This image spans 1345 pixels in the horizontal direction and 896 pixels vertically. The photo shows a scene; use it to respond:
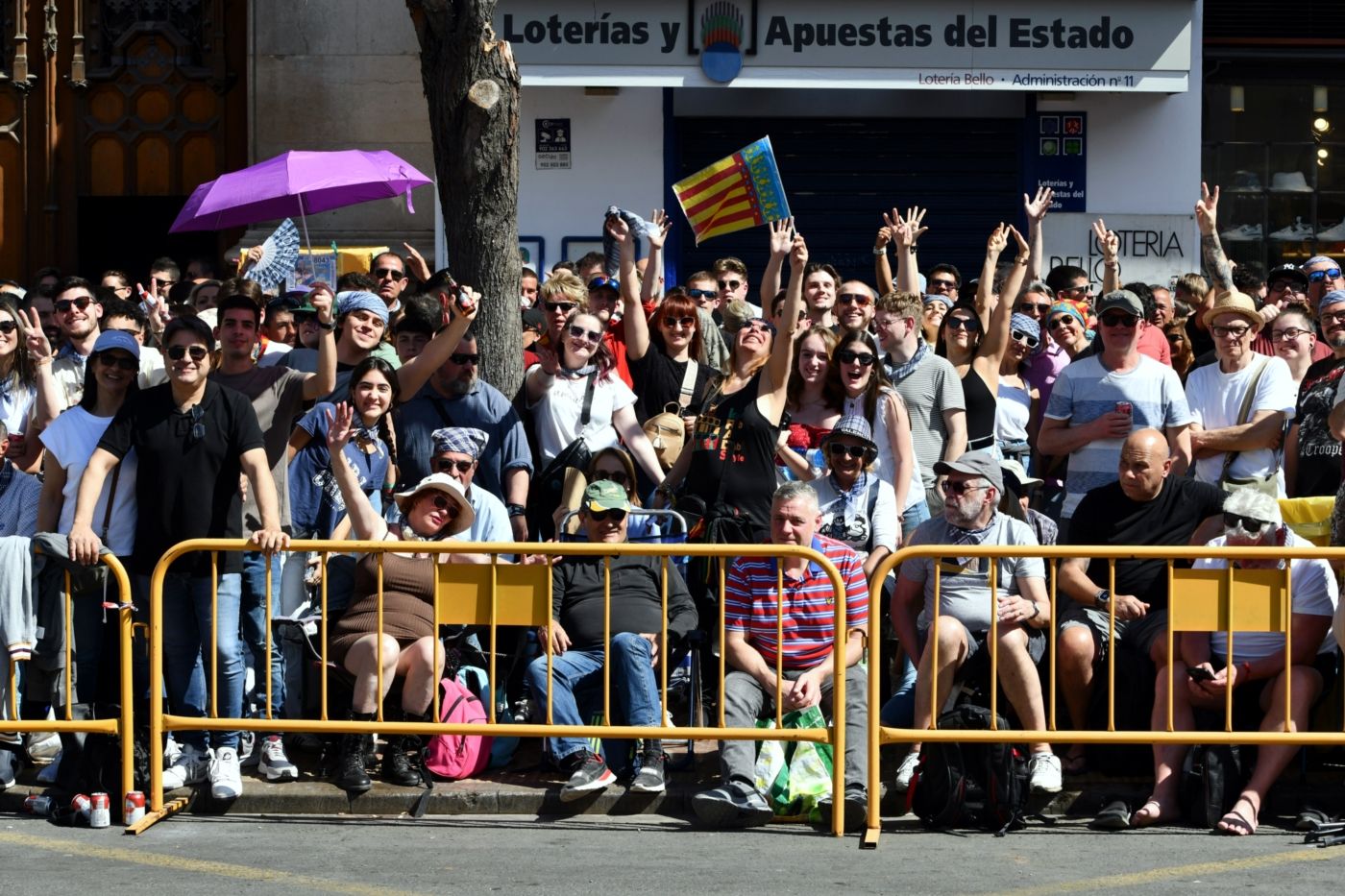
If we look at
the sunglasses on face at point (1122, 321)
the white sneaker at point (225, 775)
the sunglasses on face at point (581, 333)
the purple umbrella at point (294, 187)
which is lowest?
the white sneaker at point (225, 775)

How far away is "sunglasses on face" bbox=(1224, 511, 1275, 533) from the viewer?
7.98 metres

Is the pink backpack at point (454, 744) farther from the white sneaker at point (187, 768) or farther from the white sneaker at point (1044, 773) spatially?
the white sneaker at point (1044, 773)

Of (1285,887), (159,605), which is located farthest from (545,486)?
(1285,887)

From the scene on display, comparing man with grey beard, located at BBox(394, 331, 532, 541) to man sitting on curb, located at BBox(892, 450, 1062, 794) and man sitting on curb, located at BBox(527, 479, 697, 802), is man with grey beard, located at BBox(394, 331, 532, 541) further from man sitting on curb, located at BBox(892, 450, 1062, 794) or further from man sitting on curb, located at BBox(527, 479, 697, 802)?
man sitting on curb, located at BBox(892, 450, 1062, 794)

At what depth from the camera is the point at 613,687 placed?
332 inches

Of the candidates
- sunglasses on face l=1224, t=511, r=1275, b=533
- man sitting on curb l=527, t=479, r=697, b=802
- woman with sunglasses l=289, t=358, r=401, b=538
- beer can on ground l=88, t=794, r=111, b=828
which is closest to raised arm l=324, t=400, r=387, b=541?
woman with sunglasses l=289, t=358, r=401, b=538

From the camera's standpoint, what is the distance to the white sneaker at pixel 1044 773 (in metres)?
8.02

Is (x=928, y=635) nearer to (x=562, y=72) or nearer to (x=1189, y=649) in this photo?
(x=1189, y=649)

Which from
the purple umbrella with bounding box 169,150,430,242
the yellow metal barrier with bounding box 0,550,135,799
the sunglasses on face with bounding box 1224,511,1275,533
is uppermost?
the purple umbrella with bounding box 169,150,430,242

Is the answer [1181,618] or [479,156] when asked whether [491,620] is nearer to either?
[1181,618]

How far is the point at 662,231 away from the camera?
11.1 m

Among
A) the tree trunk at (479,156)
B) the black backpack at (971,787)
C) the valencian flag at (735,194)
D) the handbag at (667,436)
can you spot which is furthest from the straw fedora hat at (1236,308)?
the tree trunk at (479,156)

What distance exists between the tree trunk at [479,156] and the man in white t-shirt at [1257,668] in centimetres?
420

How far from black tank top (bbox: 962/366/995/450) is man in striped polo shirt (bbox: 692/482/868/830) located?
5.78 ft
